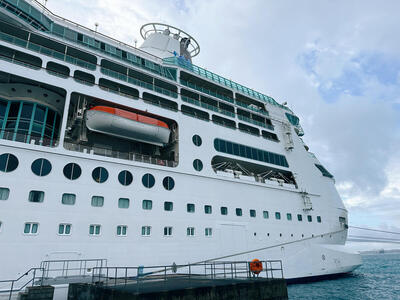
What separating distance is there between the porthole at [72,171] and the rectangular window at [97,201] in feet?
4.87

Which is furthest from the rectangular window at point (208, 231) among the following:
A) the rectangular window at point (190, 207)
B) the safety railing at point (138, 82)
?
the safety railing at point (138, 82)

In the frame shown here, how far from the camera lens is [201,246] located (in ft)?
55.4

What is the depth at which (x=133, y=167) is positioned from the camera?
639 inches

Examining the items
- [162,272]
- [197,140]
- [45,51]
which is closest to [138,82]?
[45,51]

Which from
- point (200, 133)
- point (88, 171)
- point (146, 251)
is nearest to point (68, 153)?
point (88, 171)

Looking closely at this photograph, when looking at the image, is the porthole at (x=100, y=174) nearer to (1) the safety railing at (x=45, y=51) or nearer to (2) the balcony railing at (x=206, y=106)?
(1) the safety railing at (x=45, y=51)

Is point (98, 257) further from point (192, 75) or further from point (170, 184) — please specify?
point (192, 75)

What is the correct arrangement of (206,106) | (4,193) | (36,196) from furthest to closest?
1. (206,106)
2. (36,196)
3. (4,193)

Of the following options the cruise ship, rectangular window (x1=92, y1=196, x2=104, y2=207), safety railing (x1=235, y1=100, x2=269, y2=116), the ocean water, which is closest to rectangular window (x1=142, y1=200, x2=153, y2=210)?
the cruise ship

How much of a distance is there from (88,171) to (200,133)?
8785mm

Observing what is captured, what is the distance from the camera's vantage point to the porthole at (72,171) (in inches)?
554

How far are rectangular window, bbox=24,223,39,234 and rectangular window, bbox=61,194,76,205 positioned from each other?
1539 millimetres

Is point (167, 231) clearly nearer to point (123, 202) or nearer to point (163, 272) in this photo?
point (163, 272)

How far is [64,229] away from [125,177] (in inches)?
164
